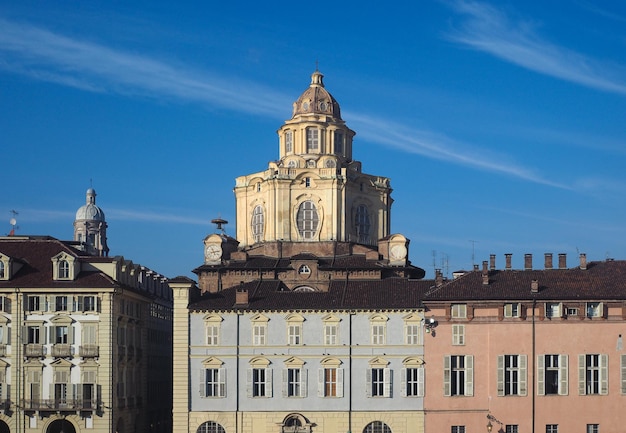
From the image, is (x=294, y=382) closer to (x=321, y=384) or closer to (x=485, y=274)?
(x=321, y=384)

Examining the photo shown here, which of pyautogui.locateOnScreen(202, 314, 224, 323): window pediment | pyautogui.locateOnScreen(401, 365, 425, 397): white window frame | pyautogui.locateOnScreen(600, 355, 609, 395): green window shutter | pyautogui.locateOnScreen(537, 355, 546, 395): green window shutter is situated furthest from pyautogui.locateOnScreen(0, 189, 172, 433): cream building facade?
pyautogui.locateOnScreen(600, 355, 609, 395): green window shutter

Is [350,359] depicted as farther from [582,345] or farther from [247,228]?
[247,228]

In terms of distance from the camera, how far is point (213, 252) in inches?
4843

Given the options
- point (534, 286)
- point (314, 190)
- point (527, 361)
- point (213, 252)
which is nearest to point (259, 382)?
point (527, 361)

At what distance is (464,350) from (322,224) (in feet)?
98.2

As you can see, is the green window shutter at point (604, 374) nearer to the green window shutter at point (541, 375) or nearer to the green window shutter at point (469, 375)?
the green window shutter at point (541, 375)

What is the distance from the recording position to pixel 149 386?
11844cm

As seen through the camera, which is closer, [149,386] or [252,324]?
[252,324]

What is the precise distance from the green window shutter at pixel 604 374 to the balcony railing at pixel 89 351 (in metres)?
38.3

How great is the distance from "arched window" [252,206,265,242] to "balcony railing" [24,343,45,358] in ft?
104

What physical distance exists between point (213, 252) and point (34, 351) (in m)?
24.5

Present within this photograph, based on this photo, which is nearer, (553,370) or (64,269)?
(553,370)

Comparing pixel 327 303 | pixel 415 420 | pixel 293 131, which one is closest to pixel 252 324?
pixel 327 303

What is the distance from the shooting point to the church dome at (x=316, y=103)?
13388 centimetres
